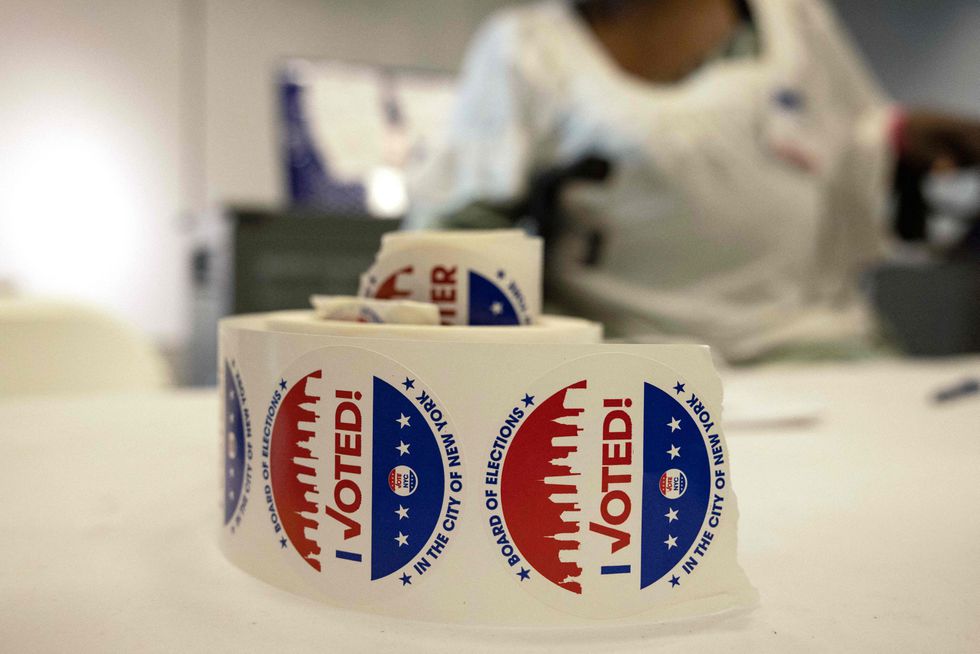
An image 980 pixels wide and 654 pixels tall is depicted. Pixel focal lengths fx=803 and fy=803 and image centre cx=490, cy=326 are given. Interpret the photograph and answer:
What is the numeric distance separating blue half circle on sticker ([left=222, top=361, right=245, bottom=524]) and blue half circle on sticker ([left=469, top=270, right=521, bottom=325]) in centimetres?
11

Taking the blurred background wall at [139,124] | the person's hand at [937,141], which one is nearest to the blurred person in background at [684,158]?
the person's hand at [937,141]

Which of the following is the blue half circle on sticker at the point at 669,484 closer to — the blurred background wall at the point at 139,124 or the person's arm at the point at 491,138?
the person's arm at the point at 491,138

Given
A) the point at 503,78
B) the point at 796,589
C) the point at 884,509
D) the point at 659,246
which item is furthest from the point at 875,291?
the point at 796,589

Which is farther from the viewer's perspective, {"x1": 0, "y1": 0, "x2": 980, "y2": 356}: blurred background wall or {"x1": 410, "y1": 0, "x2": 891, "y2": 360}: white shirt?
{"x1": 0, "y1": 0, "x2": 980, "y2": 356}: blurred background wall

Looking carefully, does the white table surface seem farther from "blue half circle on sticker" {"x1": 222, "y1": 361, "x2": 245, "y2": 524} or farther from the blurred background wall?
the blurred background wall

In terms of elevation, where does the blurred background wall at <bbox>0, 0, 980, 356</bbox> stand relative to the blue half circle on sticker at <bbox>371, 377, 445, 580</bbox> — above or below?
above

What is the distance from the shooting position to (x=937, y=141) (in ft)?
3.70

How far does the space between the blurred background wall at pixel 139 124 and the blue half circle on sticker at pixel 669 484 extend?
271 centimetres

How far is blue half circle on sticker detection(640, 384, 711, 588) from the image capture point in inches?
11.6

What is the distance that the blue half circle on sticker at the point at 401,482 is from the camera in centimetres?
29

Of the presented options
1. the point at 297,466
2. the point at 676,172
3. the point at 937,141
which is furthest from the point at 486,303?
the point at 937,141

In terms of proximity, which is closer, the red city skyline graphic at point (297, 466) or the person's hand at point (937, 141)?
the red city skyline graphic at point (297, 466)

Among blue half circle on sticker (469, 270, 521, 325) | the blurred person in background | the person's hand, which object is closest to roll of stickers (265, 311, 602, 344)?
blue half circle on sticker (469, 270, 521, 325)

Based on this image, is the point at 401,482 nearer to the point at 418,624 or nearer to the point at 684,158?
the point at 418,624
